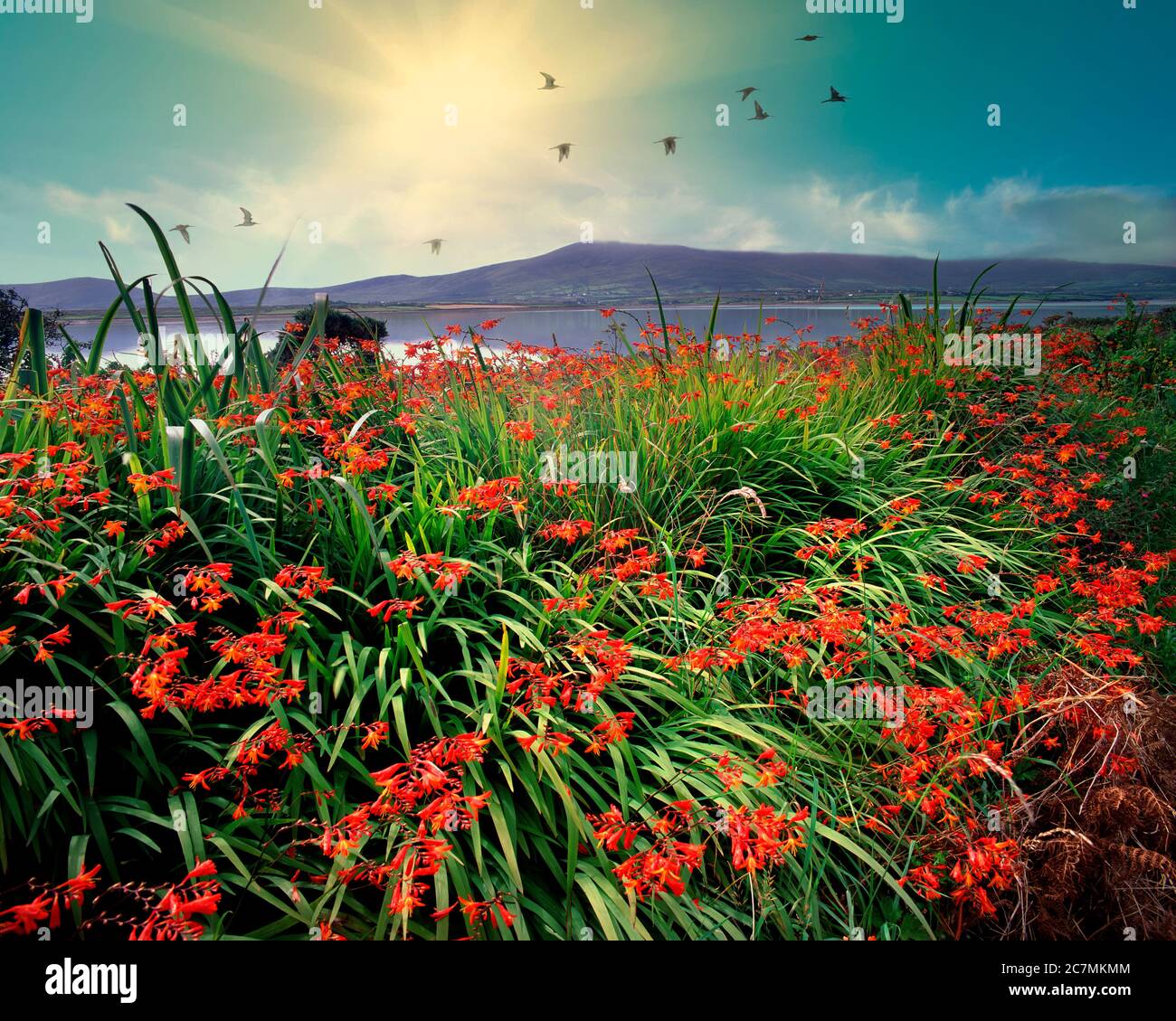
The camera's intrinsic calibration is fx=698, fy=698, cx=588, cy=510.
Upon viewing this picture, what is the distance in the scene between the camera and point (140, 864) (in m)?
1.70

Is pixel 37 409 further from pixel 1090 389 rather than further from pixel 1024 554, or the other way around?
pixel 1090 389

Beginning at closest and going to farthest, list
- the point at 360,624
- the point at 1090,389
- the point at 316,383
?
the point at 360,624
the point at 316,383
the point at 1090,389

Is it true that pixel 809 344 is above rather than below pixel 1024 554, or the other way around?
above

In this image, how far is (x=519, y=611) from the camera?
233 centimetres

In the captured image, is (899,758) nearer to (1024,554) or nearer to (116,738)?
(1024,554)

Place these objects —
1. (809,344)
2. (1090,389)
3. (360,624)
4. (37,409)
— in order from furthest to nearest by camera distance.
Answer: (809,344) → (1090,389) → (37,409) → (360,624)

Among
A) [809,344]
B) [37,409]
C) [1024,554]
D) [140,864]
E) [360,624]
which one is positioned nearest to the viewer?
[140,864]

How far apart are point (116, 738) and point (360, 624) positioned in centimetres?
70

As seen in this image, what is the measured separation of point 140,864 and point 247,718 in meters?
0.42

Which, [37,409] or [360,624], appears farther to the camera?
[37,409]
